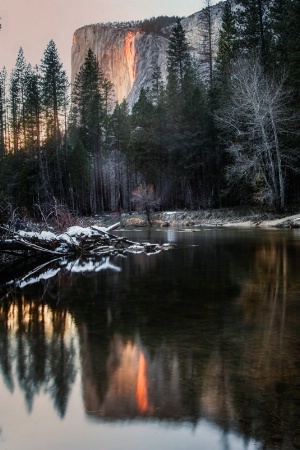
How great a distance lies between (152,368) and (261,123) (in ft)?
107

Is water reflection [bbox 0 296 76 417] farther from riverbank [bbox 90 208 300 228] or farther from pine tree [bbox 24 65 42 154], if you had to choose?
pine tree [bbox 24 65 42 154]

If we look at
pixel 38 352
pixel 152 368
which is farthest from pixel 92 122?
pixel 152 368

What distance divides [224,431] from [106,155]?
6603 cm

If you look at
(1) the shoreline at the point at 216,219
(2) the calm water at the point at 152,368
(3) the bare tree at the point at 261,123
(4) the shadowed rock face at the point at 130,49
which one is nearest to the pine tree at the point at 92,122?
(1) the shoreline at the point at 216,219

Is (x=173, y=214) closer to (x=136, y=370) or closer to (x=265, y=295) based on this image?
(x=265, y=295)

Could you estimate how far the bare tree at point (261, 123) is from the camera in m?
34.0

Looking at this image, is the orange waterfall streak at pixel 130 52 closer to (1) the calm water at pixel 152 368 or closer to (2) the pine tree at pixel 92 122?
(2) the pine tree at pixel 92 122

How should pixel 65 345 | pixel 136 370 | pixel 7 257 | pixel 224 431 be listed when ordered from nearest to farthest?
pixel 224 431
pixel 136 370
pixel 65 345
pixel 7 257

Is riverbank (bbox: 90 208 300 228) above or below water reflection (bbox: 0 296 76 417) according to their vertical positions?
above

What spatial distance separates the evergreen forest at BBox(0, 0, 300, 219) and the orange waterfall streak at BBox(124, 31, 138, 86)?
149ft

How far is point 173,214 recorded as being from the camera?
4750 cm

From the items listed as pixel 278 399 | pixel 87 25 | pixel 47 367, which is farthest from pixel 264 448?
pixel 87 25

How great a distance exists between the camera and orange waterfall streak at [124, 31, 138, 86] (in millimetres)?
121250

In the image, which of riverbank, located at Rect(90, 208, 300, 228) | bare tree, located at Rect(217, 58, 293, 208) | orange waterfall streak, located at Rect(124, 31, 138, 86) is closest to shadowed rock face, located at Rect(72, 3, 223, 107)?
Answer: orange waterfall streak, located at Rect(124, 31, 138, 86)
